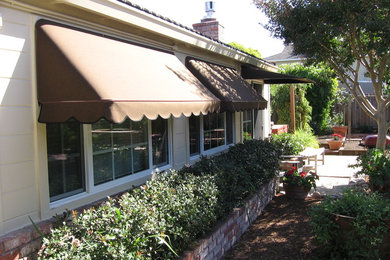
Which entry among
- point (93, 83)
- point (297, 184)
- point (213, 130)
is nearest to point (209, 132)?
point (213, 130)

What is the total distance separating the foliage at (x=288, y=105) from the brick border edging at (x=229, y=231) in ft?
35.7

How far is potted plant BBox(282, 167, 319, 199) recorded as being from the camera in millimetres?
8148

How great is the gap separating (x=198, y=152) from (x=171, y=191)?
3.41 meters

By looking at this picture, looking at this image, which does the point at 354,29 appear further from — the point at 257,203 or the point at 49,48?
the point at 49,48

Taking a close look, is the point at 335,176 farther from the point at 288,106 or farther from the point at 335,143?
the point at 288,106

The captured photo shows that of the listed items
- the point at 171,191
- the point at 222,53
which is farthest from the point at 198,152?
the point at 171,191

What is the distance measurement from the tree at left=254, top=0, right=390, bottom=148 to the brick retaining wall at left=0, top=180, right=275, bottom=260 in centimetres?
389

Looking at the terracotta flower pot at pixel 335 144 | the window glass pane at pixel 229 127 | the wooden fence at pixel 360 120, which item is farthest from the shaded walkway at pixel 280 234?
the wooden fence at pixel 360 120

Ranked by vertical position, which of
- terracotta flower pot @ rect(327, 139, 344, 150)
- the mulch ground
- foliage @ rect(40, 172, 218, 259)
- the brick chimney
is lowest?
the mulch ground

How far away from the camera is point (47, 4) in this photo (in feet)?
13.4

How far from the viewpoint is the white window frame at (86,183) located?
13.1ft

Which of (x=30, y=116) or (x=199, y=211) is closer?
(x=30, y=116)

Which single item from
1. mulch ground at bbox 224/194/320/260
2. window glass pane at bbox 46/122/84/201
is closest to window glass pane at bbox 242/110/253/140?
mulch ground at bbox 224/194/320/260

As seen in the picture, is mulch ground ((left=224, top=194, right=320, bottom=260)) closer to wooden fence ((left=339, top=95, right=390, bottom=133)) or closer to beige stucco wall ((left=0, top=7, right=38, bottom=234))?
beige stucco wall ((left=0, top=7, right=38, bottom=234))
